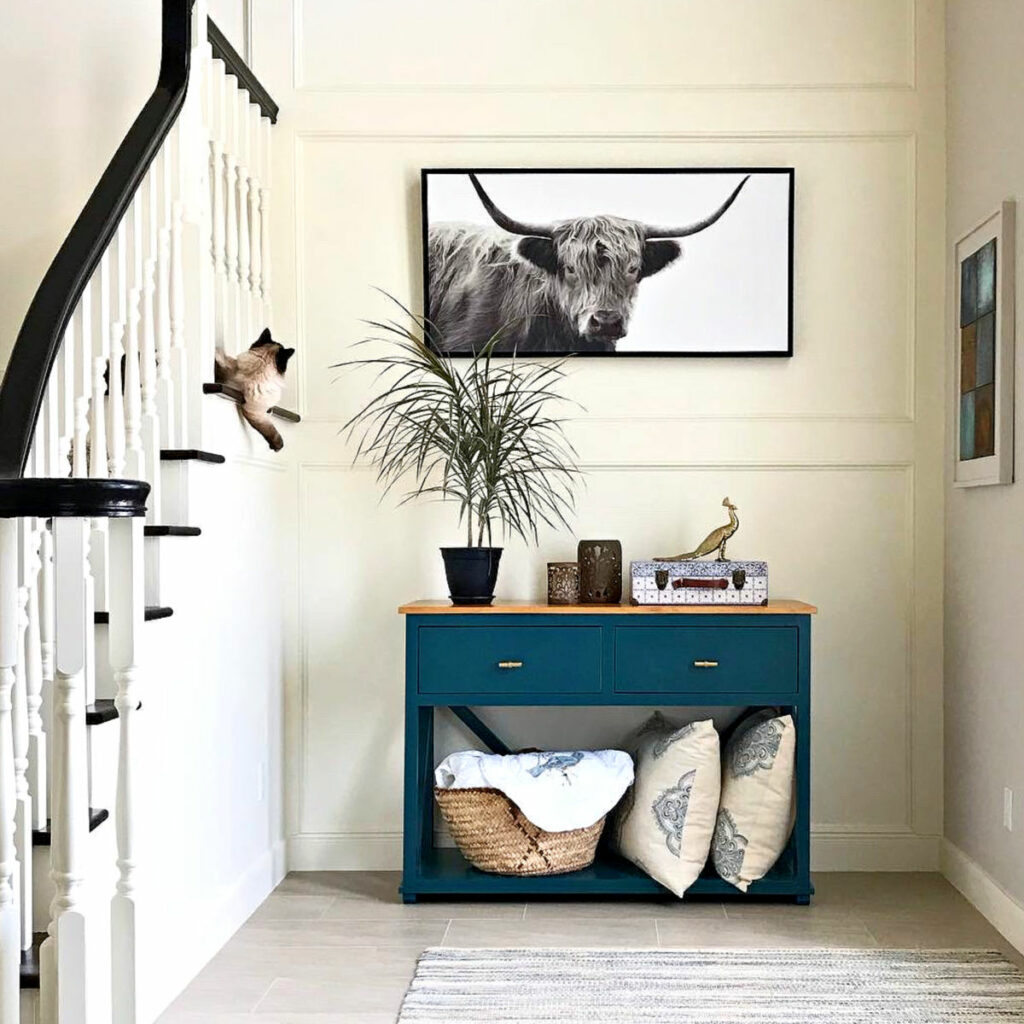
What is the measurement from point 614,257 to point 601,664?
127 centimetres

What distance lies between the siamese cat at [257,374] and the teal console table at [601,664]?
0.70 metres

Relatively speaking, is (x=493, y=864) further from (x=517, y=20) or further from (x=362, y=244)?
(x=517, y=20)

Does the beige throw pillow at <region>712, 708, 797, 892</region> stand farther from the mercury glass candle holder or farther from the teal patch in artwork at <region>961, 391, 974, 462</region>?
the teal patch in artwork at <region>961, 391, 974, 462</region>

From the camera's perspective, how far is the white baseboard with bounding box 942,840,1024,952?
3.12 m

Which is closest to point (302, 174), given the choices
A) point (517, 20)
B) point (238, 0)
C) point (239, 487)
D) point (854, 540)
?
point (238, 0)

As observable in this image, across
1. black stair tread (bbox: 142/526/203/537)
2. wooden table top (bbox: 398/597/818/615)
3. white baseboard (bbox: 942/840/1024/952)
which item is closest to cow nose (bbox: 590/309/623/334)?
wooden table top (bbox: 398/597/818/615)

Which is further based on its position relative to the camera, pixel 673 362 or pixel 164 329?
pixel 673 362

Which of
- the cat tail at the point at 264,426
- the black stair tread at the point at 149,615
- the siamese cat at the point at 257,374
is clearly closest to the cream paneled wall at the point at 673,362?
the cat tail at the point at 264,426

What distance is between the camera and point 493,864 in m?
3.48

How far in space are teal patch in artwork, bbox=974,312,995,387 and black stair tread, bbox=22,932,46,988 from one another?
8.75 ft

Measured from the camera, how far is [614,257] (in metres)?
3.86

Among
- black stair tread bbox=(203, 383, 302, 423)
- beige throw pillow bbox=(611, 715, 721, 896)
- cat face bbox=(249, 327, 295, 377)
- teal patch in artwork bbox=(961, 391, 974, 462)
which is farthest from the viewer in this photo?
teal patch in artwork bbox=(961, 391, 974, 462)

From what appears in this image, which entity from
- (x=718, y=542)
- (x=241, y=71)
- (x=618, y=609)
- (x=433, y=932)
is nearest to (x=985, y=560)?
(x=718, y=542)

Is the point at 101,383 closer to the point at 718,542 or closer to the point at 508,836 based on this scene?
the point at 508,836
